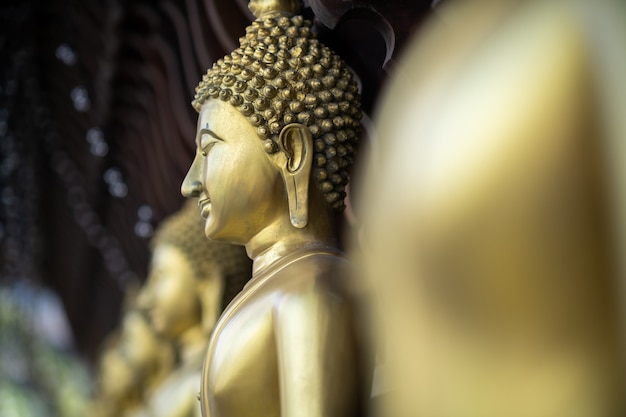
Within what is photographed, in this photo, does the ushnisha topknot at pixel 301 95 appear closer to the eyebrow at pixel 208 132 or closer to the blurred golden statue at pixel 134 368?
the eyebrow at pixel 208 132

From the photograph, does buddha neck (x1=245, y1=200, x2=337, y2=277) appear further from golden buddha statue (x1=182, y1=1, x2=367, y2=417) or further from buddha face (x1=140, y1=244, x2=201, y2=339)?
buddha face (x1=140, y1=244, x2=201, y2=339)

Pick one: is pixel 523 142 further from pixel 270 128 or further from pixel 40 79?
pixel 40 79

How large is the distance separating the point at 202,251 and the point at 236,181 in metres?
0.64

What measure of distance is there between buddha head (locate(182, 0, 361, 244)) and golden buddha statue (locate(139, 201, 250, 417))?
0.53 m

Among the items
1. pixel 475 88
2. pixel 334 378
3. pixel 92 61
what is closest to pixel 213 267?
pixel 334 378

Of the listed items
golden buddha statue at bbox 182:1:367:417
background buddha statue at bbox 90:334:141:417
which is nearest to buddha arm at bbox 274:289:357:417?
golden buddha statue at bbox 182:1:367:417

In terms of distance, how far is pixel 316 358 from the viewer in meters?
0.94

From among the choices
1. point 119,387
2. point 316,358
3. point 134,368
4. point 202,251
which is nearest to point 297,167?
point 316,358

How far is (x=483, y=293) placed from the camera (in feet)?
2.15

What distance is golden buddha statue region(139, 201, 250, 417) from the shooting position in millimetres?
1628

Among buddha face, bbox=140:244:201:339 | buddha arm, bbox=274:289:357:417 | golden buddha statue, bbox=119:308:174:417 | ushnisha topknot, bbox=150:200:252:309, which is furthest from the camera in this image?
golden buddha statue, bbox=119:308:174:417

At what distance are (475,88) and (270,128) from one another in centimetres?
41

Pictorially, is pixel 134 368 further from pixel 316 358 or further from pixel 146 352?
pixel 316 358

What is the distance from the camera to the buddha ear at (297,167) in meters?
1.07
